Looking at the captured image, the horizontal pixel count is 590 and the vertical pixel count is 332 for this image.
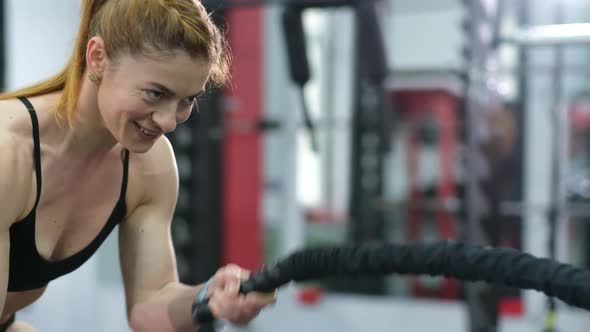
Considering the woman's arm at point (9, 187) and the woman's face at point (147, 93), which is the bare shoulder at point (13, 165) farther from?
the woman's face at point (147, 93)

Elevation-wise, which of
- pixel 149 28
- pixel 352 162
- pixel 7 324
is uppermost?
pixel 149 28

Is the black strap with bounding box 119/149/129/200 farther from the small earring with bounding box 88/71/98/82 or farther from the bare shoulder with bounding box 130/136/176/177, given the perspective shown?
the small earring with bounding box 88/71/98/82

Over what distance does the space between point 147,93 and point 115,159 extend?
1.25 ft

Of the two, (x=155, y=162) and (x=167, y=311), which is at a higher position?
(x=155, y=162)

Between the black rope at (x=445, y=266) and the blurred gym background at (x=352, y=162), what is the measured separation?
215 centimetres

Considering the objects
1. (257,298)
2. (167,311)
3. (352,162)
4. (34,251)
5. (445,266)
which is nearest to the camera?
(445,266)

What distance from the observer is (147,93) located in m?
1.20

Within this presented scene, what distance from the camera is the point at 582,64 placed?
3.94 m

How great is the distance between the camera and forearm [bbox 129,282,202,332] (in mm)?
1500

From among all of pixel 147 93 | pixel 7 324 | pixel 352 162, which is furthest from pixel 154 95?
pixel 352 162

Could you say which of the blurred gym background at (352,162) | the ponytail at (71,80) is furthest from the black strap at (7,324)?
the blurred gym background at (352,162)

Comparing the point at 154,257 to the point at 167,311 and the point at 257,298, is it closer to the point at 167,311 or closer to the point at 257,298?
the point at 167,311

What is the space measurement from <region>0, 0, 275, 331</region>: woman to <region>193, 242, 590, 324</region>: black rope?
0.44 feet

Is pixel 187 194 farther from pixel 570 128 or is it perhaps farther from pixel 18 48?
pixel 570 128
